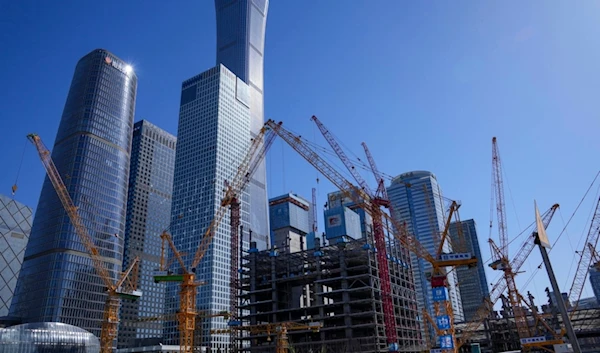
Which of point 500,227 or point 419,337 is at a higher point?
point 500,227

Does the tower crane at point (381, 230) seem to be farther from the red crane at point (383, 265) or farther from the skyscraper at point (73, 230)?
the skyscraper at point (73, 230)

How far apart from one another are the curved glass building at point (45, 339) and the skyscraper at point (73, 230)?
49949 millimetres

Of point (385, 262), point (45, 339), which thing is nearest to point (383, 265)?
point (385, 262)

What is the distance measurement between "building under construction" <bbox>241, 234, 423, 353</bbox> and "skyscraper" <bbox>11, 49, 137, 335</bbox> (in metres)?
72.4

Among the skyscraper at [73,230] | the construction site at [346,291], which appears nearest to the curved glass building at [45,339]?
the construction site at [346,291]

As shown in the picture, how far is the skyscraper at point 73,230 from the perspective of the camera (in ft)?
550

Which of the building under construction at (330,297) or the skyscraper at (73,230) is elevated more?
the skyscraper at (73,230)

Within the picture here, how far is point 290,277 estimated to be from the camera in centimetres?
13450

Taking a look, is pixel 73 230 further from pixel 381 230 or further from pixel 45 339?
pixel 381 230

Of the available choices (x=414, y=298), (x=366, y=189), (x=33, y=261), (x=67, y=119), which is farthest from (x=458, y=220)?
(x=67, y=119)

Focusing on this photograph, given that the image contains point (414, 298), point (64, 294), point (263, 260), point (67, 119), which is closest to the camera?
point (263, 260)

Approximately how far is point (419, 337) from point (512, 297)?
108ft

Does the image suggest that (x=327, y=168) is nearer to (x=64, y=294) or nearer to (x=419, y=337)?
(x=419, y=337)

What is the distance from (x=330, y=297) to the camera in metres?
134
